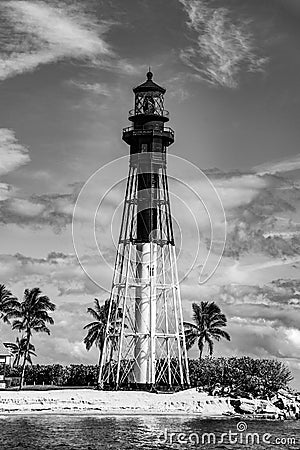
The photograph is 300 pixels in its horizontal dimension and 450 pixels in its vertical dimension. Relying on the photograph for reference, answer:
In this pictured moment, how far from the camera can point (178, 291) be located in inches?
3452

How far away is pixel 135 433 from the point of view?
56812 mm

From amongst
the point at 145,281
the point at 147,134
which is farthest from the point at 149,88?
the point at 145,281

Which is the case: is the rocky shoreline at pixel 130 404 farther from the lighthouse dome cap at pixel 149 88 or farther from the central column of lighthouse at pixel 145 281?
the lighthouse dome cap at pixel 149 88

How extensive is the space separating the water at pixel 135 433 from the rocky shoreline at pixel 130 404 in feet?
12.5

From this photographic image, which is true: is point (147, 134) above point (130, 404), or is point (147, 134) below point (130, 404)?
above

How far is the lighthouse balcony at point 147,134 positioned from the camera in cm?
9162

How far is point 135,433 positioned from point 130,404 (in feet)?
71.3

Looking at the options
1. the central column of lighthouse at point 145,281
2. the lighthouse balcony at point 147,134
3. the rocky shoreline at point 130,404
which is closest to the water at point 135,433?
the rocky shoreline at point 130,404

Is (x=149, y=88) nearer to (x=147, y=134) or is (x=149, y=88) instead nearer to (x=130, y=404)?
(x=147, y=134)

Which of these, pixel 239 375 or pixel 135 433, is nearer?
pixel 135 433

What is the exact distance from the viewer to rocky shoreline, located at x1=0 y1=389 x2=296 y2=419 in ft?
245

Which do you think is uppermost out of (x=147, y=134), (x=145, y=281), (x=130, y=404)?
(x=147, y=134)

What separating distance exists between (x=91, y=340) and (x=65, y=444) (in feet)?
→ 196

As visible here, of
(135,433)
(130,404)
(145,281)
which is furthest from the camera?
(145,281)
